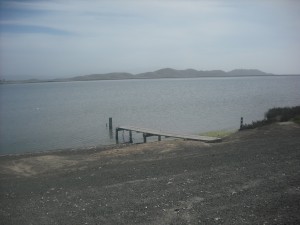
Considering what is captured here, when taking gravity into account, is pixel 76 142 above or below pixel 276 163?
below

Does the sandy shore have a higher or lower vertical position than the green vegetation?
lower

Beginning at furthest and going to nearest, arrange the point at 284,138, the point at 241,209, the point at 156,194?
the point at 284,138, the point at 156,194, the point at 241,209

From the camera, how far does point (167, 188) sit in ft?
41.2

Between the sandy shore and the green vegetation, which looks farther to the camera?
the green vegetation

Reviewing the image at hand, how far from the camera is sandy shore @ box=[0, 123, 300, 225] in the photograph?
1008 cm

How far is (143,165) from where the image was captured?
56.3ft

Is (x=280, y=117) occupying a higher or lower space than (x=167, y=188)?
higher

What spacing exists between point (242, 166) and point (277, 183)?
2737mm

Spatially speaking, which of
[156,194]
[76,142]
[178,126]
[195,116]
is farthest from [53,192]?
[195,116]

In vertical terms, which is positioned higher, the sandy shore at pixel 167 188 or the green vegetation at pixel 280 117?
the green vegetation at pixel 280 117

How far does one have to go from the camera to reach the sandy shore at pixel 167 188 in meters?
10.1

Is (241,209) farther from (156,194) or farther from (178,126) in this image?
(178,126)

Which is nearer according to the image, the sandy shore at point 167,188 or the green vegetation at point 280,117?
the sandy shore at point 167,188

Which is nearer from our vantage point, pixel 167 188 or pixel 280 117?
pixel 167 188
